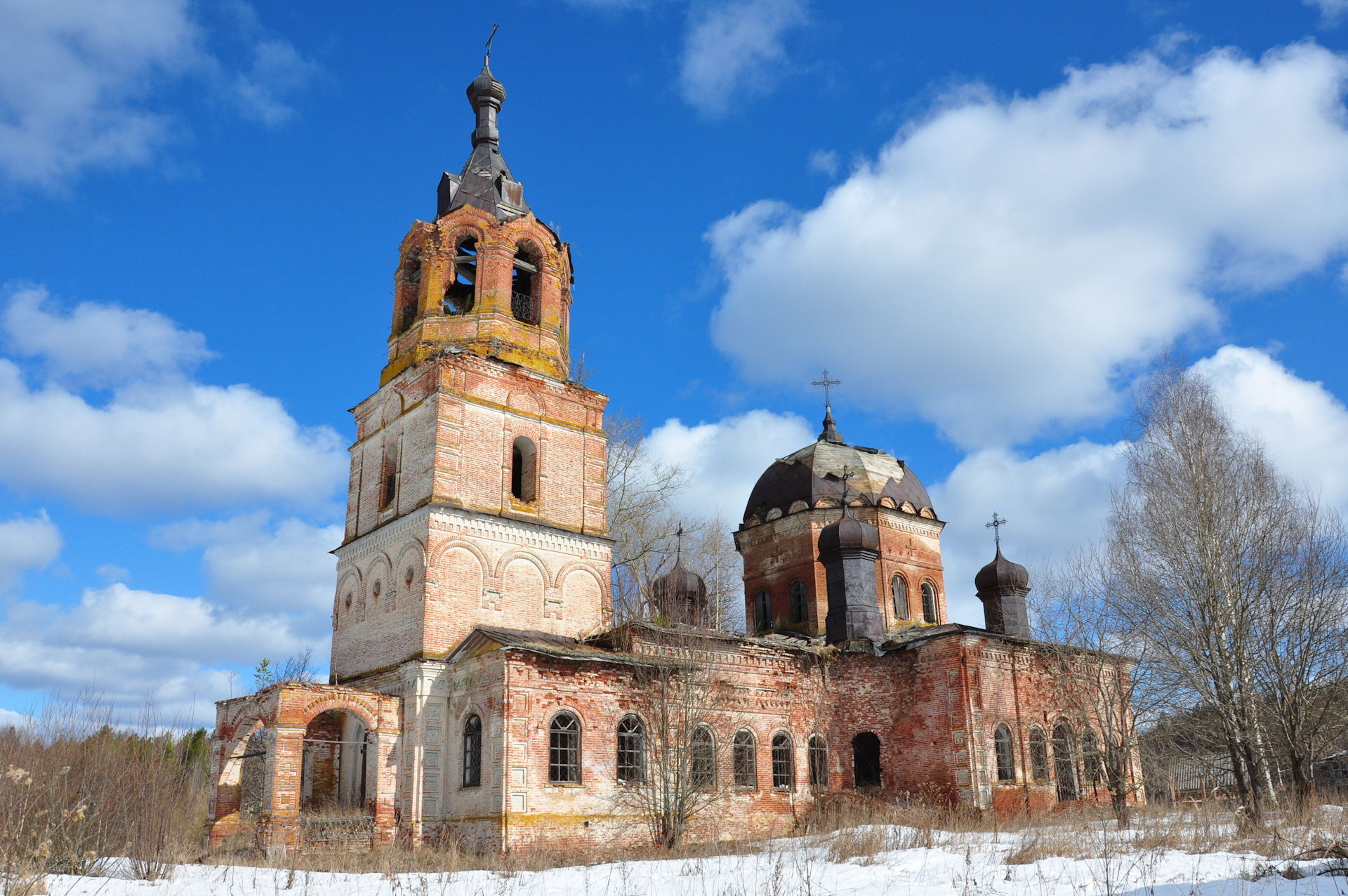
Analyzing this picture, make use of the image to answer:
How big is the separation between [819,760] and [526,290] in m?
12.1

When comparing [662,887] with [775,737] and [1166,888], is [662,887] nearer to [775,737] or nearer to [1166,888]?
[1166,888]

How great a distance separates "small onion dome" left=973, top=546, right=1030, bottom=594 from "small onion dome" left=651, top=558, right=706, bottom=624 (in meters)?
7.01

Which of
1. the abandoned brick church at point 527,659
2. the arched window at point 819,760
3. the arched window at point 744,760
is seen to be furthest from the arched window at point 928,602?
the arched window at point 744,760

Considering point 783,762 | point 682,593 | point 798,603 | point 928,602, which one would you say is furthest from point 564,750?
point 928,602

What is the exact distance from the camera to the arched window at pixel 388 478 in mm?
20328

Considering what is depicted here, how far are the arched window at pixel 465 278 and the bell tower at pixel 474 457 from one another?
52 millimetres

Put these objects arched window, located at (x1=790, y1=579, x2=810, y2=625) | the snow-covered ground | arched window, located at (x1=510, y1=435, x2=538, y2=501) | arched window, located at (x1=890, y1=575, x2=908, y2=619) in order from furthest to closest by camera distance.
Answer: arched window, located at (x1=890, y1=575, x2=908, y2=619) → arched window, located at (x1=790, y1=579, x2=810, y2=625) → arched window, located at (x1=510, y1=435, x2=538, y2=501) → the snow-covered ground

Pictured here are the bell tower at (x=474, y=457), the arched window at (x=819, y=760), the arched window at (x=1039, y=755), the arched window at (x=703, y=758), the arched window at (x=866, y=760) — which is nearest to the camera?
the arched window at (x=703, y=758)

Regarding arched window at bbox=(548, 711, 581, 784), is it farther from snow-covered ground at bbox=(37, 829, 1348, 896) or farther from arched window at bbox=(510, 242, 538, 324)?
arched window at bbox=(510, 242, 538, 324)

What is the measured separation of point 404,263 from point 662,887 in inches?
630

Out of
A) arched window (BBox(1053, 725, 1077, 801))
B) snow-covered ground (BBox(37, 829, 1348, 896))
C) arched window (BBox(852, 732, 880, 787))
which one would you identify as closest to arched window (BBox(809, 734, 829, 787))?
arched window (BBox(852, 732, 880, 787))

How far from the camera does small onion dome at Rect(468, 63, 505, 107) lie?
23766 mm

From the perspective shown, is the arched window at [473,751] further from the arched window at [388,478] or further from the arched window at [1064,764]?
the arched window at [1064,764]

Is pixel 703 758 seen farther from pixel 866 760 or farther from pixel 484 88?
pixel 484 88
